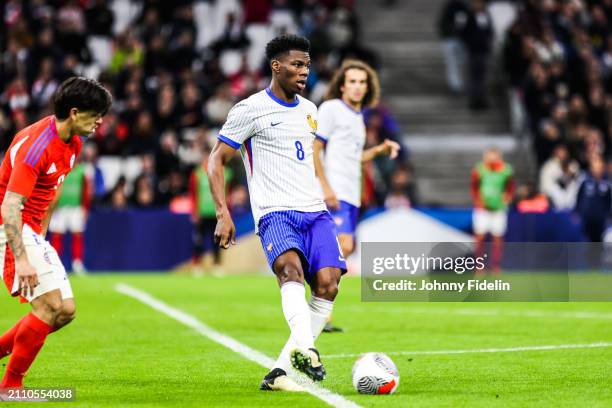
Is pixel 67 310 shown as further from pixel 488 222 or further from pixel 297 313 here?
pixel 488 222

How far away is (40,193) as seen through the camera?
322 inches

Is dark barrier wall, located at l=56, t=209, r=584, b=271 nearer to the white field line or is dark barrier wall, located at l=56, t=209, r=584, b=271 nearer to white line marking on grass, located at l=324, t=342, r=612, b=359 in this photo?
the white field line

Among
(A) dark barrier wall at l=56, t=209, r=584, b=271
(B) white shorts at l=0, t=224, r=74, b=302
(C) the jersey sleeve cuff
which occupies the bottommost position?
(A) dark barrier wall at l=56, t=209, r=584, b=271

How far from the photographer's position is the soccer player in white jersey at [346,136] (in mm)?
12508

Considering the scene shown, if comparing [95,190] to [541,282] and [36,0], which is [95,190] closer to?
[36,0]

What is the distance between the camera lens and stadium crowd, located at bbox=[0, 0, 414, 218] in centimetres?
2423

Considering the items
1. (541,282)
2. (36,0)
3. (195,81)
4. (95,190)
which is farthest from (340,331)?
(36,0)

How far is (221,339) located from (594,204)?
39.6ft

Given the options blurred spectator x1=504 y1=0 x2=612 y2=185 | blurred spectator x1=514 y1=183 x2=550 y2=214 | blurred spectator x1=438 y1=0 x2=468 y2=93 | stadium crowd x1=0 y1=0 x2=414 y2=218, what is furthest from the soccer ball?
blurred spectator x1=438 y1=0 x2=468 y2=93

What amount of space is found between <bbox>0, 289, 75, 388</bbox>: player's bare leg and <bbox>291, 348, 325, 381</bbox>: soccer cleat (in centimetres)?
142

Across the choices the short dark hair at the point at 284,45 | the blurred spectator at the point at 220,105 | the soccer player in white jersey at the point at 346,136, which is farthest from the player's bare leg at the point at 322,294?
the blurred spectator at the point at 220,105

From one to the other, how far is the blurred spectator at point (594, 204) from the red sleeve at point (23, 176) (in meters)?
16.1

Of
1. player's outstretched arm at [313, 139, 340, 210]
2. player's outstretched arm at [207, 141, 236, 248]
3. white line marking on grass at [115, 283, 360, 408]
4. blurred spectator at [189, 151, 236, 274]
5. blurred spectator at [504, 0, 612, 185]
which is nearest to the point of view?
white line marking on grass at [115, 283, 360, 408]

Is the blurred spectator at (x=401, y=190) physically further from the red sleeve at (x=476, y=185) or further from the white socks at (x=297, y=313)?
the white socks at (x=297, y=313)
